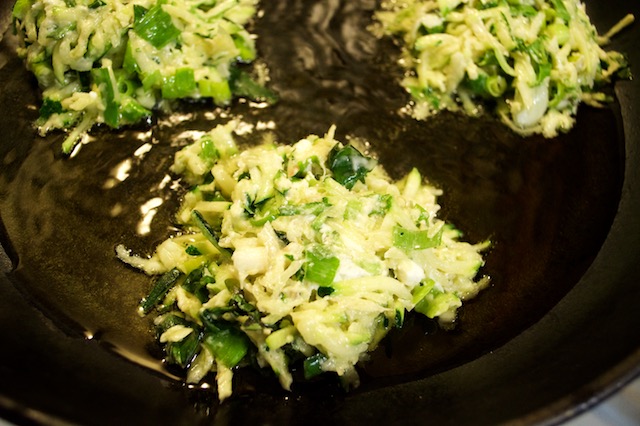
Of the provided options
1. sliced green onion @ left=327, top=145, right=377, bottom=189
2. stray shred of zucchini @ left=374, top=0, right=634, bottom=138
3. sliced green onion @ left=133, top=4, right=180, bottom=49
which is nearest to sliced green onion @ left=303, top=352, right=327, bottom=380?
sliced green onion @ left=327, top=145, right=377, bottom=189

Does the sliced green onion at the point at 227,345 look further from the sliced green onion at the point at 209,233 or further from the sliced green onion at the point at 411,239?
the sliced green onion at the point at 411,239

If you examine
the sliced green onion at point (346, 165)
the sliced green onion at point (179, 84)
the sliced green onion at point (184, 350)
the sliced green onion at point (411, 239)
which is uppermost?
the sliced green onion at point (411, 239)

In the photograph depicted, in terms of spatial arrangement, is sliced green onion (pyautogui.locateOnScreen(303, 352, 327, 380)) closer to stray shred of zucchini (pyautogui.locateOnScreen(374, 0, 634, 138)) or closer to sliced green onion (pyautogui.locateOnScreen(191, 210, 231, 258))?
sliced green onion (pyautogui.locateOnScreen(191, 210, 231, 258))

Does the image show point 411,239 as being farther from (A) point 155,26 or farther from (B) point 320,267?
(A) point 155,26

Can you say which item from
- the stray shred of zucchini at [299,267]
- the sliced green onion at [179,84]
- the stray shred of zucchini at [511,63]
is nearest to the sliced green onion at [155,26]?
the sliced green onion at [179,84]

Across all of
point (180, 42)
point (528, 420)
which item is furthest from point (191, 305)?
point (180, 42)

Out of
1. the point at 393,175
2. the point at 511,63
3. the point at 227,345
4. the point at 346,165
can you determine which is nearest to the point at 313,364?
the point at 227,345
